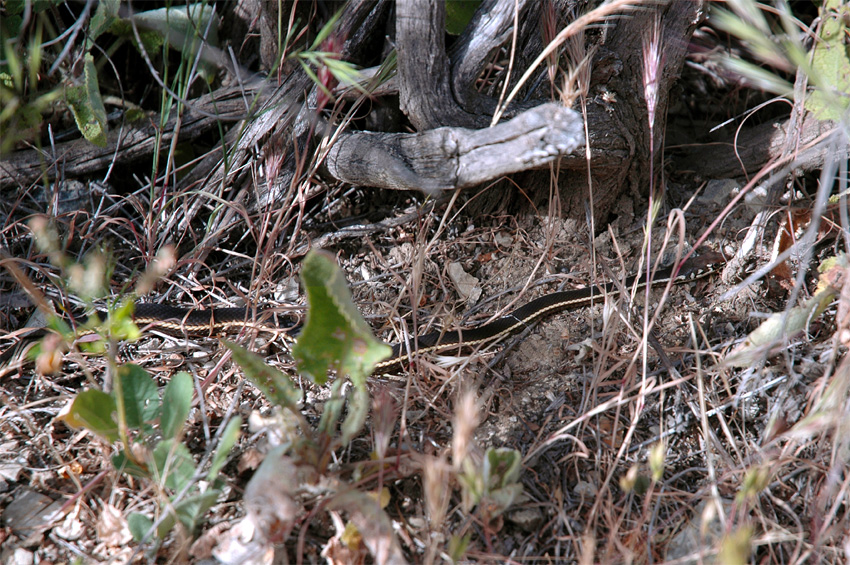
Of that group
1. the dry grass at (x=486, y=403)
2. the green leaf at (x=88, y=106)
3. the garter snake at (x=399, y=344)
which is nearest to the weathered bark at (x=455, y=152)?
the dry grass at (x=486, y=403)

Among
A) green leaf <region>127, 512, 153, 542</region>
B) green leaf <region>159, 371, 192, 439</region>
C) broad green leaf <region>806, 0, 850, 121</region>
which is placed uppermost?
broad green leaf <region>806, 0, 850, 121</region>

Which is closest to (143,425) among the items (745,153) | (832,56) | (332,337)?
(332,337)

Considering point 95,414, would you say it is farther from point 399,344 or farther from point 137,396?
point 399,344

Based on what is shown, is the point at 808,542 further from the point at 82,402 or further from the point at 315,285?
the point at 82,402

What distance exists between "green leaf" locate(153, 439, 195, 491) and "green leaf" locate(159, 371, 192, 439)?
5 cm

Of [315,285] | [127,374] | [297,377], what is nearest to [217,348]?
[297,377]

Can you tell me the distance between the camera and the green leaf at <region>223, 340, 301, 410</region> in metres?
1.88

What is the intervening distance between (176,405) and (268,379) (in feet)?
1.09

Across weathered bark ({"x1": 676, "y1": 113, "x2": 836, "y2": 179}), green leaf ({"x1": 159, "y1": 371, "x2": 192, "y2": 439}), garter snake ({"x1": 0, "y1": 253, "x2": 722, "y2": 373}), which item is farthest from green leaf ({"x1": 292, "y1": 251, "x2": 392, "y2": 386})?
weathered bark ({"x1": 676, "y1": 113, "x2": 836, "y2": 179})

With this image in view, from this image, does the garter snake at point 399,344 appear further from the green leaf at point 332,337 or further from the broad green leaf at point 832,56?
the broad green leaf at point 832,56

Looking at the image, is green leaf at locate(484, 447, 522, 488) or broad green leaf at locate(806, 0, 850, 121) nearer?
green leaf at locate(484, 447, 522, 488)

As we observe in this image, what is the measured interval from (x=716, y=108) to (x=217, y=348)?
3339mm

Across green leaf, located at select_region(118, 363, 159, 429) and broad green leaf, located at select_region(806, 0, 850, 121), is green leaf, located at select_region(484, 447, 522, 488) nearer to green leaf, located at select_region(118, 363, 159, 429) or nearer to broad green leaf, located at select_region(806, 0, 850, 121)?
green leaf, located at select_region(118, 363, 159, 429)

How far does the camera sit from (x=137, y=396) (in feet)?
6.65
